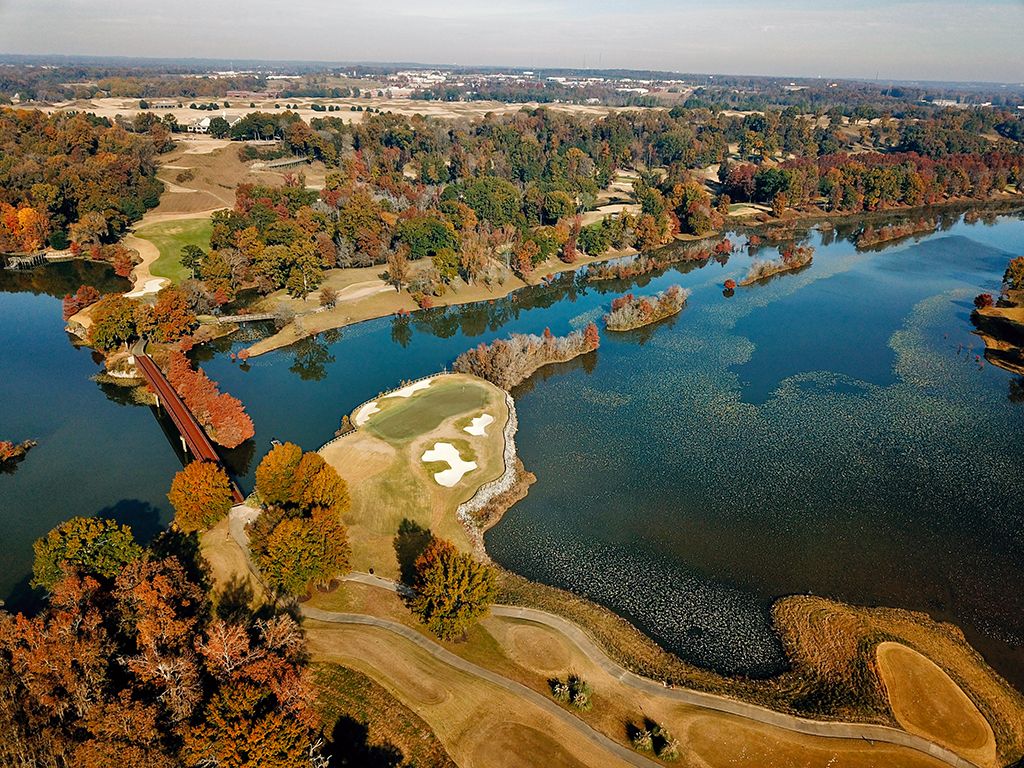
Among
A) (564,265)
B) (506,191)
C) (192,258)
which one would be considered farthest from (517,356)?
(506,191)

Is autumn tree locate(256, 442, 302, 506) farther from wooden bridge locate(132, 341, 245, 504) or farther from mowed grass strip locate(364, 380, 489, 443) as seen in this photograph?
mowed grass strip locate(364, 380, 489, 443)

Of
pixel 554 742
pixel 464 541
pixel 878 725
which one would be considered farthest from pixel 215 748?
pixel 878 725

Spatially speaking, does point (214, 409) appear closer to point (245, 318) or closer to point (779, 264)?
point (245, 318)

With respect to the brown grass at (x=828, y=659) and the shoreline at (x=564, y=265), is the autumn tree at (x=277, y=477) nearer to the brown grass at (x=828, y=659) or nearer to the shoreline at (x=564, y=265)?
the brown grass at (x=828, y=659)

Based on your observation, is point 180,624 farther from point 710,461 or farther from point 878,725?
point 710,461

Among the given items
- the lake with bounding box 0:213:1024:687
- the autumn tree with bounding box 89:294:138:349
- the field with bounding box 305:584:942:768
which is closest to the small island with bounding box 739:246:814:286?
the lake with bounding box 0:213:1024:687

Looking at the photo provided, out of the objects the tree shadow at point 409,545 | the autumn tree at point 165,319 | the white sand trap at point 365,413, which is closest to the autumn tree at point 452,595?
the tree shadow at point 409,545
